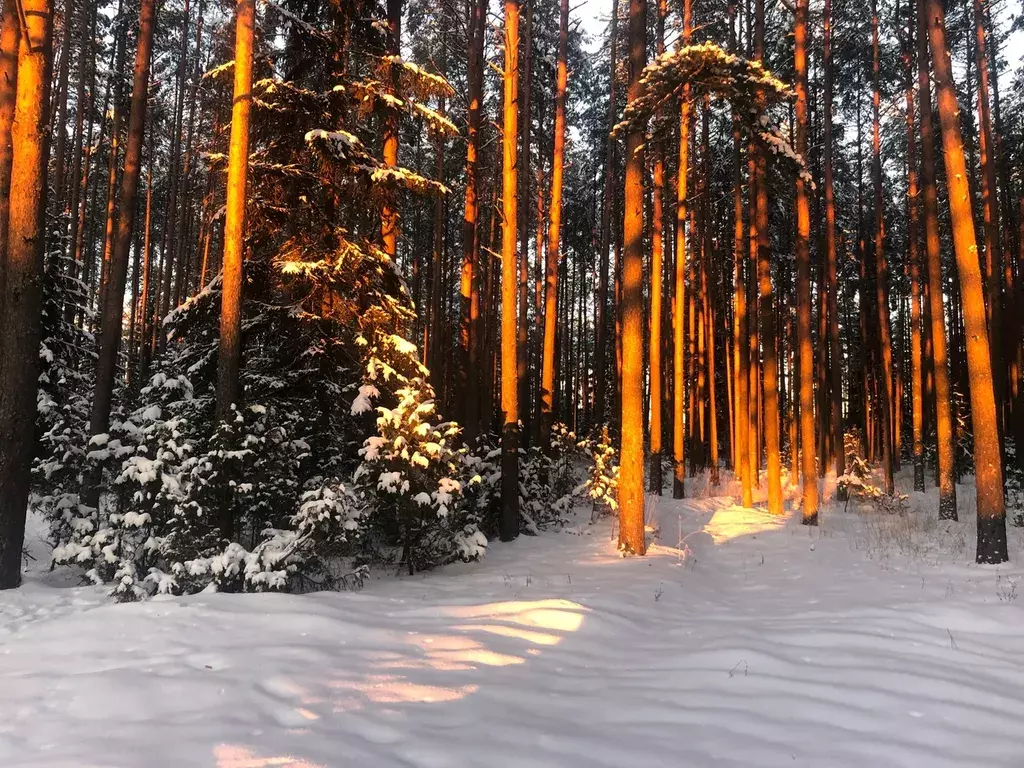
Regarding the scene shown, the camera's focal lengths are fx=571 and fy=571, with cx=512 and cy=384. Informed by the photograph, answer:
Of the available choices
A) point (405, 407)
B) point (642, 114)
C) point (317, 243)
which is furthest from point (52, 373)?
point (642, 114)

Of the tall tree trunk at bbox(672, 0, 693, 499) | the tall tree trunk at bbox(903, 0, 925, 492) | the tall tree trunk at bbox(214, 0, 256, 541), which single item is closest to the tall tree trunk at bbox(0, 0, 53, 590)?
the tall tree trunk at bbox(214, 0, 256, 541)

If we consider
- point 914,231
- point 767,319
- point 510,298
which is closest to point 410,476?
point 510,298

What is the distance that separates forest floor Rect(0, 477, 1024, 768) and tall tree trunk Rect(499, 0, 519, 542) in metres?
3.41

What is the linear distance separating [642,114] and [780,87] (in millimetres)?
1837

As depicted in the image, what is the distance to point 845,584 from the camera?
6820mm

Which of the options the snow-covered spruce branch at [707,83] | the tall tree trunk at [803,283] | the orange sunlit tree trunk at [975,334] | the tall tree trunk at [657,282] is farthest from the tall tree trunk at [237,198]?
the tall tree trunk at [803,283]

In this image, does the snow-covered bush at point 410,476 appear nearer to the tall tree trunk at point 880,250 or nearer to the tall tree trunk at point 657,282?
the tall tree trunk at point 657,282

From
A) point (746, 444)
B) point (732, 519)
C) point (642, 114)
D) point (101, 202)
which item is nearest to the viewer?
point (642, 114)

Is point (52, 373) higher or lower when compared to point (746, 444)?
higher

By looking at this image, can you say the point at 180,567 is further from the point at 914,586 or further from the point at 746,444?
the point at 746,444

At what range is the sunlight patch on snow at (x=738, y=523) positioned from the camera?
436 inches

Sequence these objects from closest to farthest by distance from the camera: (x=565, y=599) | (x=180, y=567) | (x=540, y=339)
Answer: (x=565, y=599)
(x=180, y=567)
(x=540, y=339)

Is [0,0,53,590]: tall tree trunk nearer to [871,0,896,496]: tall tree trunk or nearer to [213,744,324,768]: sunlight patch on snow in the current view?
[213,744,324,768]: sunlight patch on snow

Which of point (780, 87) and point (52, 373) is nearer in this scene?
point (780, 87)
